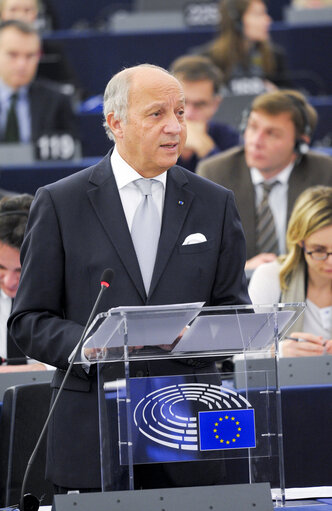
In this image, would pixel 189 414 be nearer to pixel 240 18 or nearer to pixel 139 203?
pixel 139 203

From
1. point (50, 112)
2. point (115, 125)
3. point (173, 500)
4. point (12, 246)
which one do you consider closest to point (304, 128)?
point (12, 246)

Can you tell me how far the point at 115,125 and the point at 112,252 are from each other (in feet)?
0.98

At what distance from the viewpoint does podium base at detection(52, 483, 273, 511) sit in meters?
2.09

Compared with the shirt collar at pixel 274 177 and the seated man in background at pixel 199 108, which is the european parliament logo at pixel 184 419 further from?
the seated man in background at pixel 199 108

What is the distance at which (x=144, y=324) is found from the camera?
84.6 inches

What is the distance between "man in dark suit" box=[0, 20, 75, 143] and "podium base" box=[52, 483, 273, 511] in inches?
190

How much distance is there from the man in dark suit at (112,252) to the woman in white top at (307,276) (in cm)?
123

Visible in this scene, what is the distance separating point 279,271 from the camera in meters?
3.88

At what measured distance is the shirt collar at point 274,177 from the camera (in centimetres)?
512

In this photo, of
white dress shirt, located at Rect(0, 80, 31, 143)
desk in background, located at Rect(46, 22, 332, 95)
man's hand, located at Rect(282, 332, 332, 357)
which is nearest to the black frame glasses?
man's hand, located at Rect(282, 332, 332, 357)

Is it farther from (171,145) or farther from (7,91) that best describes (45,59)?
(171,145)

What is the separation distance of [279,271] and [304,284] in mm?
103

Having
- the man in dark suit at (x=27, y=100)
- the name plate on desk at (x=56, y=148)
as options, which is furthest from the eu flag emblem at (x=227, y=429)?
the man in dark suit at (x=27, y=100)

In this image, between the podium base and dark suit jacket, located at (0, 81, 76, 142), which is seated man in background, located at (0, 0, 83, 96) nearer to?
dark suit jacket, located at (0, 81, 76, 142)
